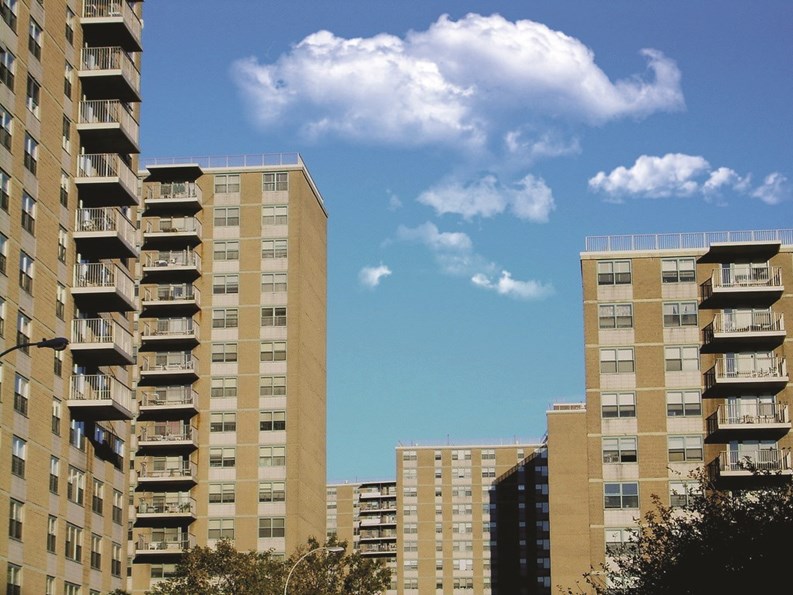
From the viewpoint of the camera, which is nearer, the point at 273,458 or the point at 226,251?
the point at 273,458

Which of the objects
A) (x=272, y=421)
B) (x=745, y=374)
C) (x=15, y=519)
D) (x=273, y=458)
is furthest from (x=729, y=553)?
(x=272, y=421)

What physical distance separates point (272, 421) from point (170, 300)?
12385 mm

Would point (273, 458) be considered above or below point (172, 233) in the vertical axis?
below

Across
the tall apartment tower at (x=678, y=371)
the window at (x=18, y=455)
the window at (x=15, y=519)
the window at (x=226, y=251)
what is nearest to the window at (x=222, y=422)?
the window at (x=226, y=251)

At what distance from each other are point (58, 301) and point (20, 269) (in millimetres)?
5144

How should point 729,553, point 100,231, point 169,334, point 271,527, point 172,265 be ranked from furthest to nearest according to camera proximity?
point 172,265 < point 169,334 < point 271,527 < point 100,231 < point 729,553

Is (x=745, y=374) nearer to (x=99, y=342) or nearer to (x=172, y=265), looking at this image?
(x=99, y=342)

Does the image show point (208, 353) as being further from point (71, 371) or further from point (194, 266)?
point (71, 371)

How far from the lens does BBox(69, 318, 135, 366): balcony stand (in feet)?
219

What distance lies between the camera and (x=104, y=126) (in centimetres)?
6881

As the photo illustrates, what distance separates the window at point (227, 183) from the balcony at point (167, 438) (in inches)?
713

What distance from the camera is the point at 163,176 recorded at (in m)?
113

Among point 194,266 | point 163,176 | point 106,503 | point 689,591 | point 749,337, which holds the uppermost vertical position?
point 163,176

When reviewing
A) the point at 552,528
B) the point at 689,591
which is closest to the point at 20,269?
the point at 689,591
